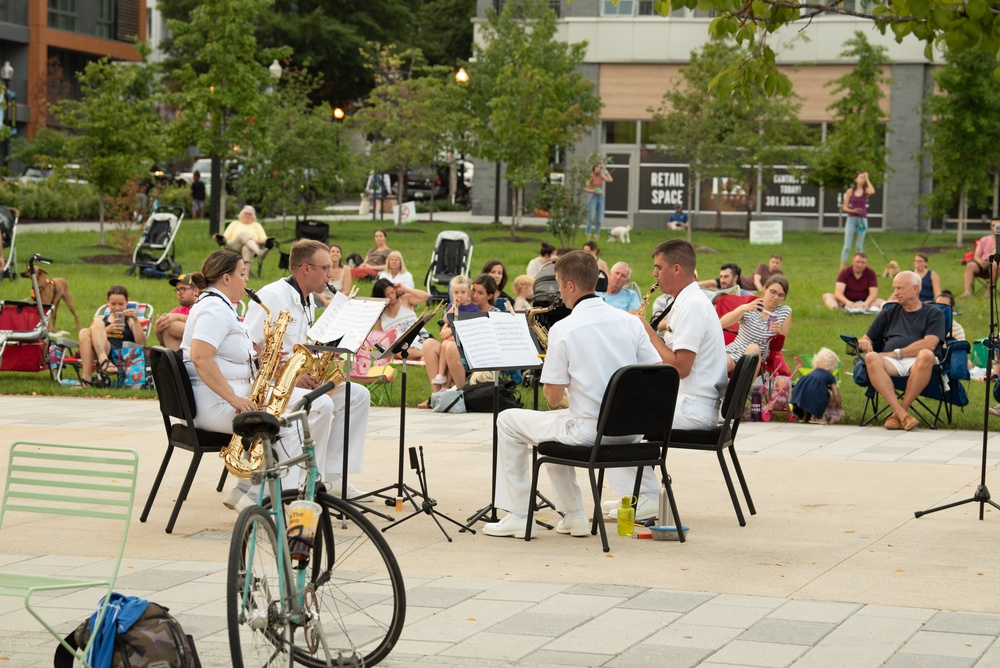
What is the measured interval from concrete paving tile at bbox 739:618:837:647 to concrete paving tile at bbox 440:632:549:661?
901 millimetres

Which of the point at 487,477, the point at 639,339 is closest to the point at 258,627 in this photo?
the point at 639,339

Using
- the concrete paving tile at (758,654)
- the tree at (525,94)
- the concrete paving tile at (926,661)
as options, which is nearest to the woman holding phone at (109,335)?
the concrete paving tile at (758,654)

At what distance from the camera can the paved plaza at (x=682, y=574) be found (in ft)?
19.2

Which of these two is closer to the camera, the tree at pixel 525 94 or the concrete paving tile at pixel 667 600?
the concrete paving tile at pixel 667 600

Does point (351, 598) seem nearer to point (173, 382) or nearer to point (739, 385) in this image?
point (173, 382)

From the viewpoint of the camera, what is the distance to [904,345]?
13.2 meters

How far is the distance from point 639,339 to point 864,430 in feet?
17.7

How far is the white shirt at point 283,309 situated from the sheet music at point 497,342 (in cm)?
128

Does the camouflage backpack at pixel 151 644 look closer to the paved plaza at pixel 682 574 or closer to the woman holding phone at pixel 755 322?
the paved plaza at pixel 682 574

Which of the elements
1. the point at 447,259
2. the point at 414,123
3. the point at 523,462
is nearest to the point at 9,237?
the point at 447,259

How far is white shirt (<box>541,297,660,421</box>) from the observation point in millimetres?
7883

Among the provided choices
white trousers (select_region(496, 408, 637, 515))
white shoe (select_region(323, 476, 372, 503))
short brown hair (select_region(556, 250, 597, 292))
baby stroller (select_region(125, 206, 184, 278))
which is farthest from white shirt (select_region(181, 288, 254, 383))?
baby stroller (select_region(125, 206, 184, 278))

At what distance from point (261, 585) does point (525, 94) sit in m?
26.8

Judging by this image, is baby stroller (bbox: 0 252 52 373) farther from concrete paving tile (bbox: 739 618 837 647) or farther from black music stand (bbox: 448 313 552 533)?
concrete paving tile (bbox: 739 618 837 647)
